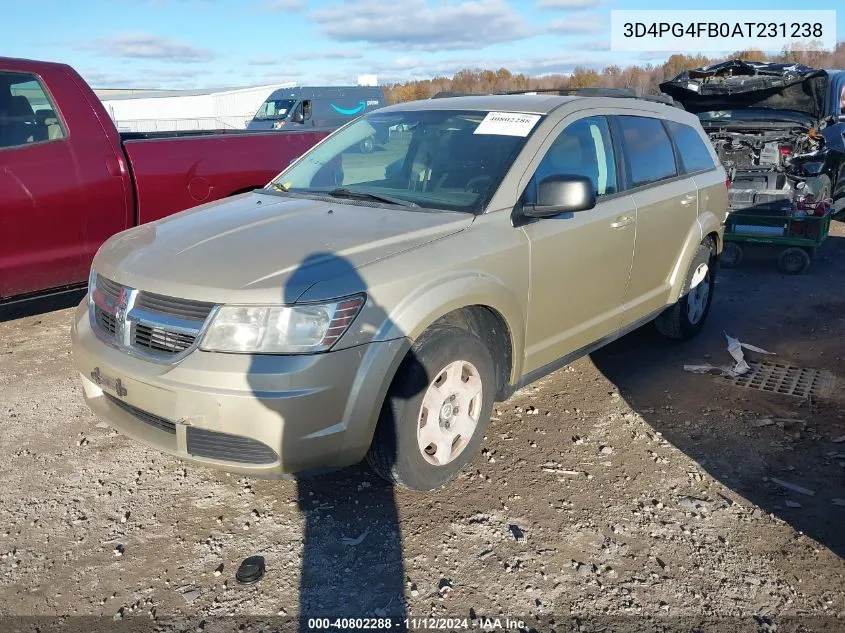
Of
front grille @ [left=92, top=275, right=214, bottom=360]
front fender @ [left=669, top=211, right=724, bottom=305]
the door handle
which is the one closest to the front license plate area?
front grille @ [left=92, top=275, right=214, bottom=360]

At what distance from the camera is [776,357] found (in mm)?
5305

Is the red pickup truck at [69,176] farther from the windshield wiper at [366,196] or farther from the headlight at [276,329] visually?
the headlight at [276,329]

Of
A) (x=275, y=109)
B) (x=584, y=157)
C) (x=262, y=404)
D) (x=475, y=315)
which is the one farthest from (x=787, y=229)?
(x=275, y=109)

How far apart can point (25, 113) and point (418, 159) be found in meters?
3.10

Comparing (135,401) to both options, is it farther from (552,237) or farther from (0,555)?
(552,237)

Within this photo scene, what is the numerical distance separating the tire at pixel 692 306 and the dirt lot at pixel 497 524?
2.79 feet

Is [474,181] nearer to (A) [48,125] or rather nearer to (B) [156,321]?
(B) [156,321]

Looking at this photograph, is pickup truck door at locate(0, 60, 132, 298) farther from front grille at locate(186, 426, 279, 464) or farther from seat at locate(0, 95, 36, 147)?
front grille at locate(186, 426, 279, 464)

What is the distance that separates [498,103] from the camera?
163 inches

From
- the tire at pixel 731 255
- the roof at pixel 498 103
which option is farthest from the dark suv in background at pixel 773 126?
the roof at pixel 498 103

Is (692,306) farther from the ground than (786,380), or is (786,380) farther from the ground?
(692,306)

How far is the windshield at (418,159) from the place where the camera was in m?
3.63

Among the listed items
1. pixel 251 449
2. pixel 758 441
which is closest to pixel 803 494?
pixel 758 441

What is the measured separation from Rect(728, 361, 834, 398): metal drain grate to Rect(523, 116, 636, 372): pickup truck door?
1187 millimetres
